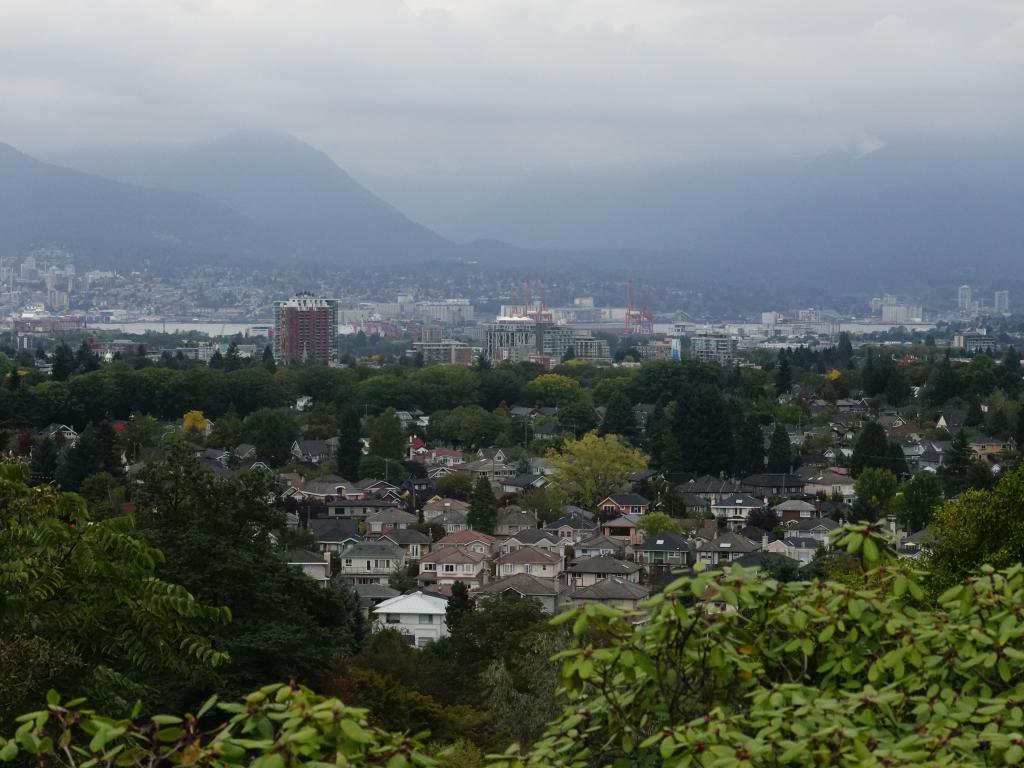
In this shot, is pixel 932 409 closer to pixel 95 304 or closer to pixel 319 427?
pixel 319 427

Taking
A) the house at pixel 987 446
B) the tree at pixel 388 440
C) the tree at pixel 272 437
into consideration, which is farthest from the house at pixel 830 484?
the tree at pixel 272 437

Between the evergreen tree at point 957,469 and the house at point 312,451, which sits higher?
the evergreen tree at point 957,469

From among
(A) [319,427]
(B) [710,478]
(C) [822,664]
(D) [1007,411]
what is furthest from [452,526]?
(C) [822,664]

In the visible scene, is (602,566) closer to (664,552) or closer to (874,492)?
(664,552)

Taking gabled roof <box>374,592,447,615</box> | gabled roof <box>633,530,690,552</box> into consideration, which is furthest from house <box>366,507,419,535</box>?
gabled roof <box>374,592,447,615</box>

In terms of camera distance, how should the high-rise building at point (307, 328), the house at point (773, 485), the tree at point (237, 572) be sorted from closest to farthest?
1. the tree at point (237, 572)
2. the house at point (773, 485)
3. the high-rise building at point (307, 328)

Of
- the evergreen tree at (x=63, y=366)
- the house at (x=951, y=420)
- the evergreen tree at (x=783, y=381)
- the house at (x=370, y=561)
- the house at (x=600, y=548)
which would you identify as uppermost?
the evergreen tree at (x=63, y=366)

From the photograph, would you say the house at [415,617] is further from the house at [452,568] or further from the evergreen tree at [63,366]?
the evergreen tree at [63,366]

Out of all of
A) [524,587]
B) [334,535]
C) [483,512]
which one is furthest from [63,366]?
[524,587]

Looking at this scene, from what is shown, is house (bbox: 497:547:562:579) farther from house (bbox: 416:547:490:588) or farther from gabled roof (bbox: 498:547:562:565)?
house (bbox: 416:547:490:588)
